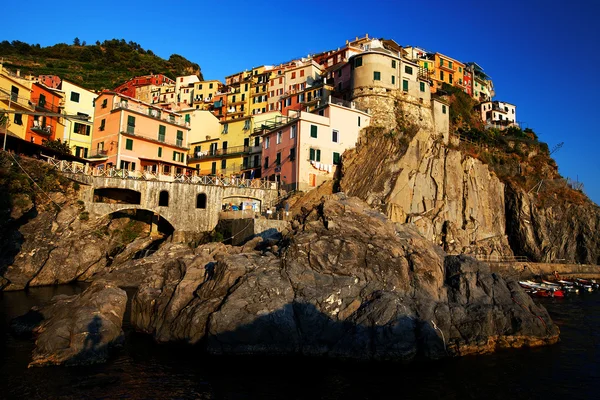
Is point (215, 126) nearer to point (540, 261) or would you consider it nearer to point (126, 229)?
point (126, 229)

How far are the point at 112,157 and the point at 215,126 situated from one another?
70.4 ft

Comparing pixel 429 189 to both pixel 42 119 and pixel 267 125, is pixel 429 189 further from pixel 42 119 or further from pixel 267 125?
pixel 42 119

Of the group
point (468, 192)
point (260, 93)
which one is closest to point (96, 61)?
point (260, 93)

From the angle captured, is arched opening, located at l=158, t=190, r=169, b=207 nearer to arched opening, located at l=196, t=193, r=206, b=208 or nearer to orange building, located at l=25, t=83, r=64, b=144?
arched opening, located at l=196, t=193, r=206, b=208

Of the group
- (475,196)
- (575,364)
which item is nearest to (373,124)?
(475,196)

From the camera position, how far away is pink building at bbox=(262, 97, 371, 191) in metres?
50.8

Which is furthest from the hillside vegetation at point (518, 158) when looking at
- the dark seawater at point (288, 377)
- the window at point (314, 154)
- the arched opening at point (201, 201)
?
the dark seawater at point (288, 377)

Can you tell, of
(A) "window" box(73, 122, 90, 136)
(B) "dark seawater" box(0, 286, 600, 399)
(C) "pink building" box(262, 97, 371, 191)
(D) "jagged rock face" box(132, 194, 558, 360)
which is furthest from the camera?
(A) "window" box(73, 122, 90, 136)

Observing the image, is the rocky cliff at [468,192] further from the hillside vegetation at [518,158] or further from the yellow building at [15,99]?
the yellow building at [15,99]

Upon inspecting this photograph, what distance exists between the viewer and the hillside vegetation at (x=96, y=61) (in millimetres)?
108812

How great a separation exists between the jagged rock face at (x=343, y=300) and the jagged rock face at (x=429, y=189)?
18.7 m

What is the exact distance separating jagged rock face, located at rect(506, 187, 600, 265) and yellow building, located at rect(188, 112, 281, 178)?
3755 cm

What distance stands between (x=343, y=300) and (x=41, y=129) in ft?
156

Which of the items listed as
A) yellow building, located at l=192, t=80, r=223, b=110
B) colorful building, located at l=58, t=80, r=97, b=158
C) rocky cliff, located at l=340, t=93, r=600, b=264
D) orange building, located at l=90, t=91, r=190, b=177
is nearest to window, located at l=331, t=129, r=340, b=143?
rocky cliff, located at l=340, t=93, r=600, b=264
